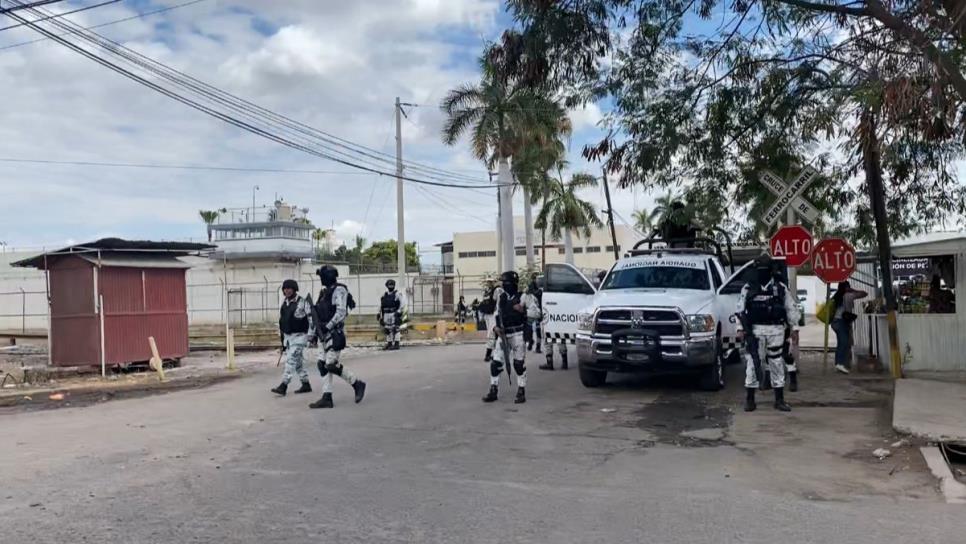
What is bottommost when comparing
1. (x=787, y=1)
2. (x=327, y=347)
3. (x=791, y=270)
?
(x=327, y=347)

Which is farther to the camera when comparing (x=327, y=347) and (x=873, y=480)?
(x=327, y=347)

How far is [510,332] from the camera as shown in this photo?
37.2ft

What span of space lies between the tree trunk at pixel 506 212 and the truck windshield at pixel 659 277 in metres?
16.2

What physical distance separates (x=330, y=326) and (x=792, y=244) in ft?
21.7

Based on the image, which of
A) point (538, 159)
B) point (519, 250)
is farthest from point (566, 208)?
point (519, 250)

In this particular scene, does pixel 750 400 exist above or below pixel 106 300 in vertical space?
below

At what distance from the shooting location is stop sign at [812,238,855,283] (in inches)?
505

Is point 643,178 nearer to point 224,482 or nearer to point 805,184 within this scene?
point 805,184

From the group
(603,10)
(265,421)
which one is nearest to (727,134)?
(603,10)

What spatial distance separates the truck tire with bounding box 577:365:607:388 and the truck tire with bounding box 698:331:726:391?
1514mm

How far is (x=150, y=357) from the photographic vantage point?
17.8 m

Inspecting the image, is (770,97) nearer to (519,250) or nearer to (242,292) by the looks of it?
(242,292)

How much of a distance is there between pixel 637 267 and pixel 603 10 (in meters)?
4.29

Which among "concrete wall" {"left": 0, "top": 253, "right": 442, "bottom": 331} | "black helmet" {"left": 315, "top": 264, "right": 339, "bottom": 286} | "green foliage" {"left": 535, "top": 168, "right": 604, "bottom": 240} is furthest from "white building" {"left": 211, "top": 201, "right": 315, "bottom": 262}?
"black helmet" {"left": 315, "top": 264, "right": 339, "bottom": 286}
